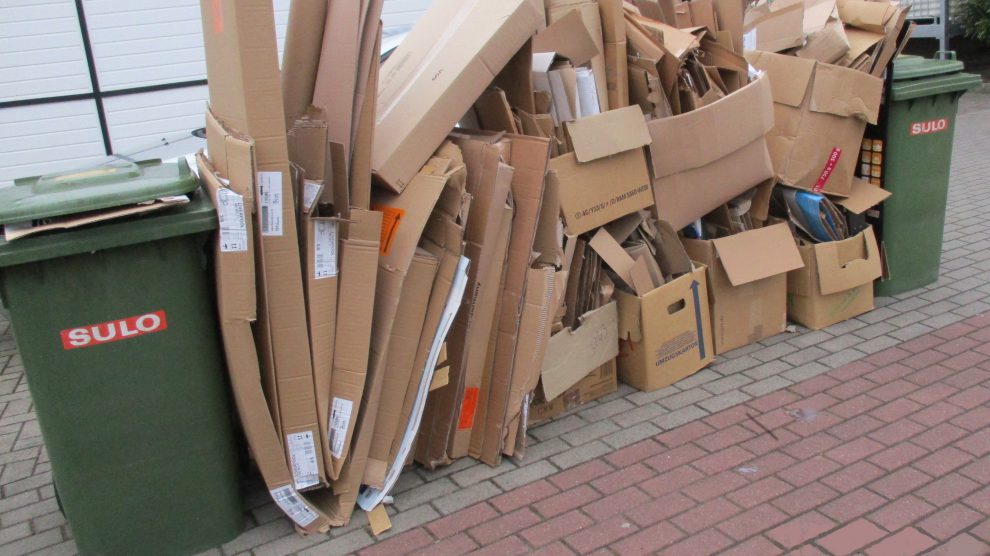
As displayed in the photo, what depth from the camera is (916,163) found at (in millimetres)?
4949

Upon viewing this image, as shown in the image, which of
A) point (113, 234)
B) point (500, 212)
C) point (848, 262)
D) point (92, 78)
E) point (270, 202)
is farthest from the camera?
point (92, 78)

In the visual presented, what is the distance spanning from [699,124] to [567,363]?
1.34m

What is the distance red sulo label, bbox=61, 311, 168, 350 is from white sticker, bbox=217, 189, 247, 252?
33 cm

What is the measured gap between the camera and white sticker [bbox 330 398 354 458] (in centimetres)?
309

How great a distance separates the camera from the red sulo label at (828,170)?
4688mm

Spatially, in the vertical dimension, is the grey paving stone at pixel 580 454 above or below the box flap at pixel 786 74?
below

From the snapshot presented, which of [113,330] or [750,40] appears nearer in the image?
[113,330]

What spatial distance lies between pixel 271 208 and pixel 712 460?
203 centimetres

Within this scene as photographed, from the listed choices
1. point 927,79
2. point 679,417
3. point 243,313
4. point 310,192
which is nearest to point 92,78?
point 310,192

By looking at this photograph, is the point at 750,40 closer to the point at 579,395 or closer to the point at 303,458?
the point at 579,395

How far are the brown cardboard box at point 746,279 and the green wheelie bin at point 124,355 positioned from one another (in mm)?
2475

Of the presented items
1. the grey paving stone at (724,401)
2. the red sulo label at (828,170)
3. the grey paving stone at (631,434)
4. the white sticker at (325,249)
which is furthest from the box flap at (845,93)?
the white sticker at (325,249)

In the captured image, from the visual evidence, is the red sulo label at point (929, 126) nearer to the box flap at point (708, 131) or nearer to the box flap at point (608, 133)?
the box flap at point (708, 131)

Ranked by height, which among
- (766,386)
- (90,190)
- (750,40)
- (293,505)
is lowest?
(766,386)
